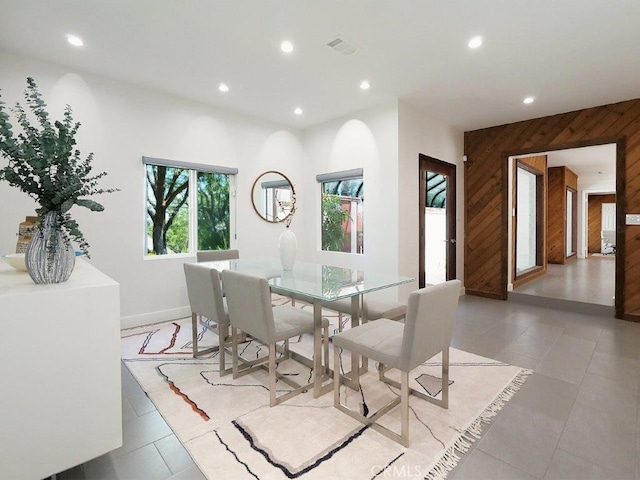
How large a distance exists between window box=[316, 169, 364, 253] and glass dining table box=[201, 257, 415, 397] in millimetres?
1758

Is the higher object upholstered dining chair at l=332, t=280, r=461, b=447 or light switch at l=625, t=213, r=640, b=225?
light switch at l=625, t=213, r=640, b=225

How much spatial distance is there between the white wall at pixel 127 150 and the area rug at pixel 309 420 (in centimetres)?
114

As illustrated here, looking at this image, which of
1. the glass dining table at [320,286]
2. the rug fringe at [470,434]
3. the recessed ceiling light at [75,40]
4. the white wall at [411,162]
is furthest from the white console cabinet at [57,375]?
the white wall at [411,162]

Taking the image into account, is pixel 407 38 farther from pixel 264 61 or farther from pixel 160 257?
pixel 160 257

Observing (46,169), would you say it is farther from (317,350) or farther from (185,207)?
(185,207)

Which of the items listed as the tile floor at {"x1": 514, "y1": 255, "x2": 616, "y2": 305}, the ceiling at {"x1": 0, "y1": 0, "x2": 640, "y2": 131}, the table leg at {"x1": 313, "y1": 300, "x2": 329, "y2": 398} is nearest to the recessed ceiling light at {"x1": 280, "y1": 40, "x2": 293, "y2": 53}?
the ceiling at {"x1": 0, "y1": 0, "x2": 640, "y2": 131}

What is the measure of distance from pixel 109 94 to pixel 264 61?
1804 millimetres

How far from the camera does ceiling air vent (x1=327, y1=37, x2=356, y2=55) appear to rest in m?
2.74

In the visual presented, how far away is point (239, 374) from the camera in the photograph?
98.6 inches

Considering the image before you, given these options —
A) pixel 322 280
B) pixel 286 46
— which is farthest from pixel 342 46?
pixel 322 280

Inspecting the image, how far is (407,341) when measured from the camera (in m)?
1.67

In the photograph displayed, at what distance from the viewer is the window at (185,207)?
3947 mm

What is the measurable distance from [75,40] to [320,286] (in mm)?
3009

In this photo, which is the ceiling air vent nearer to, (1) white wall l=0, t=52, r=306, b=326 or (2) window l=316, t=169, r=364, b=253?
(2) window l=316, t=169, r=364, b=253
